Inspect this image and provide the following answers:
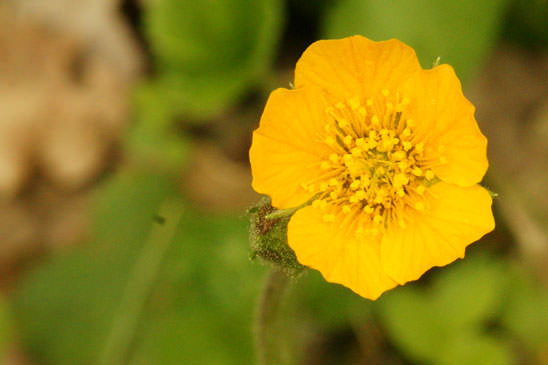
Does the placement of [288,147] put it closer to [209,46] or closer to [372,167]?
[372,167]

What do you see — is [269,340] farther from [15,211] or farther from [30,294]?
[15,211]

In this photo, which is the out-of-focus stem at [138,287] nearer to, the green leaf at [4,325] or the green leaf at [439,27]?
the green leaf at [4,325]

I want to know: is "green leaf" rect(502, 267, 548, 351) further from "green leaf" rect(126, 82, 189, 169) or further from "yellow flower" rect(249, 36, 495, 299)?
"green leaf" rect(126, 82, 189, 169)

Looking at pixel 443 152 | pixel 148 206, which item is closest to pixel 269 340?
pixel 443 152

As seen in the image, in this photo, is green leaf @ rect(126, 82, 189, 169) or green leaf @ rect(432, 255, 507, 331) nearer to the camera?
green leaf @ rect(432, 255, 507, 331)

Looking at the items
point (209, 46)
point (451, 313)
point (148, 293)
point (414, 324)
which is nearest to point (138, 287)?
point (148, 293)

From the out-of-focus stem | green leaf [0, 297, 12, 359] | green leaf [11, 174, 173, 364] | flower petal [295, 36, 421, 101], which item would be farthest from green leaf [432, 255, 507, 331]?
green leaf [0, 297, 12, 359]
